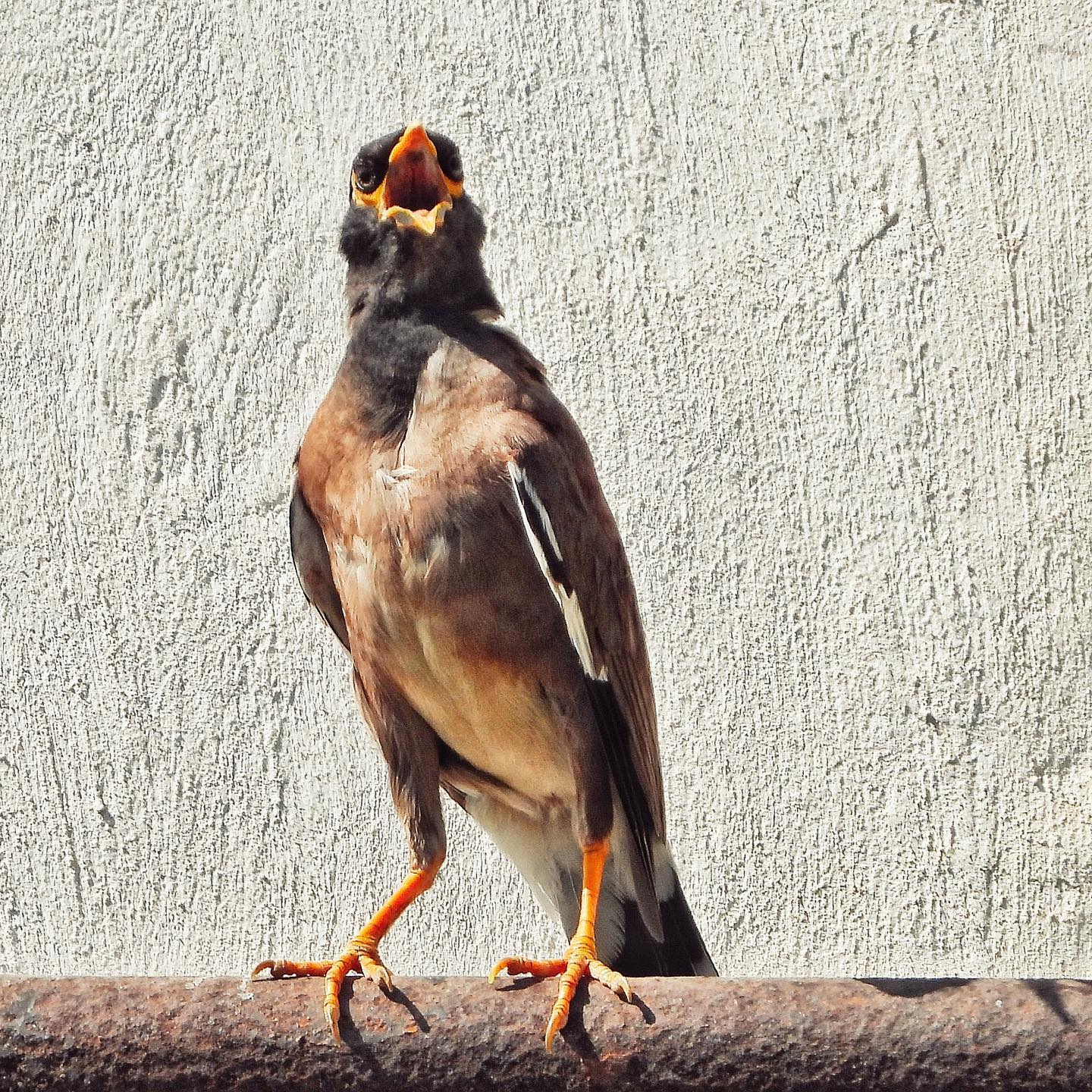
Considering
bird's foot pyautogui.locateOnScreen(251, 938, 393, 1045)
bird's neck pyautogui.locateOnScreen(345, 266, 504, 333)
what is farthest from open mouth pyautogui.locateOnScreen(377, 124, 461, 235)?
bird's foot pyautogui.locateOnScreen(251, 938, 393, 1045)

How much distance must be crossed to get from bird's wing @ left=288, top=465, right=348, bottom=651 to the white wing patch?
432mm

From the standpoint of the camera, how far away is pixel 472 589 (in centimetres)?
254

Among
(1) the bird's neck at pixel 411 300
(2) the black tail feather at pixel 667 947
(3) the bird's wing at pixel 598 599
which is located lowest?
(2) the black tail feather at pixel 667 947

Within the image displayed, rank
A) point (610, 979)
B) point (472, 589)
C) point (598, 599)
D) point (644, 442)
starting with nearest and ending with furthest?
point (610, 979)
point (472, 589)
point (598, 599)
point (644, 442)

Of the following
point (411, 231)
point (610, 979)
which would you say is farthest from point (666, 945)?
point (411, 231)

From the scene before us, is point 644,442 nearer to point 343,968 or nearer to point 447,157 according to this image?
point 447,157

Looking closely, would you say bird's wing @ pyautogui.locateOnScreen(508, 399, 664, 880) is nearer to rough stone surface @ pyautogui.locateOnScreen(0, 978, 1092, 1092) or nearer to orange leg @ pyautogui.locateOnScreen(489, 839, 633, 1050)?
orange leg @ pyautogui.locateOnScreen(489, 839, 633, 1050)

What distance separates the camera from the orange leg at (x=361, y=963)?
1997mm

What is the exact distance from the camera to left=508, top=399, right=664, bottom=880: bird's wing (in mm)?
2580

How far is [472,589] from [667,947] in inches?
32.4

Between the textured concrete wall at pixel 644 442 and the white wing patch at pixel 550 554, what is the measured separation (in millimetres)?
821

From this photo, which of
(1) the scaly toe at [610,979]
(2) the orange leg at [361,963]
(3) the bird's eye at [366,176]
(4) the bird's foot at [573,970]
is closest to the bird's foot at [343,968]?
(2) the orange leg at [361,963]

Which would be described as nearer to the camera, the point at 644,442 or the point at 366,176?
the point at 366,176

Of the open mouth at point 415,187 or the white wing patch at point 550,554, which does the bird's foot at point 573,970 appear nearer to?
the white wing patch at point 550,554
